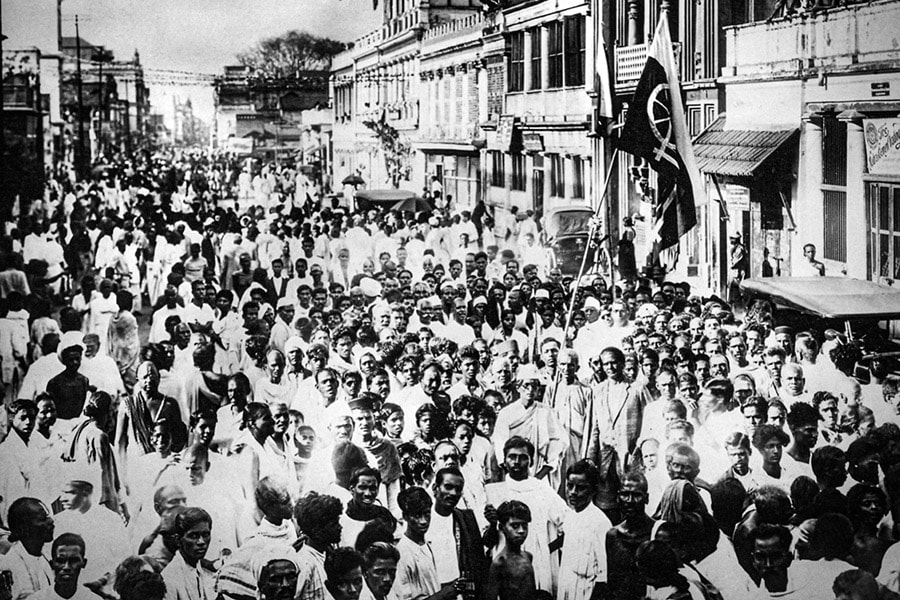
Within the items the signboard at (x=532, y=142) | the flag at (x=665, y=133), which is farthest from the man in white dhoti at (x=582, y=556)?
the signboard at (x=532, y=142)

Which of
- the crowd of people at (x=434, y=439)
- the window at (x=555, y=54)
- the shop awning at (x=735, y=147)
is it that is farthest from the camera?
the window at (x=555, y=54)

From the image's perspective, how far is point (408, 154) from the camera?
8.18m

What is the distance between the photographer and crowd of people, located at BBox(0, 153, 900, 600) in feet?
19.5

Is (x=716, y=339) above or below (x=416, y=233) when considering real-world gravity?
below

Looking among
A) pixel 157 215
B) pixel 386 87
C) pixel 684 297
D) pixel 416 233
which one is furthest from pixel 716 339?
pixel 157 215

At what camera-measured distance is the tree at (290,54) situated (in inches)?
302

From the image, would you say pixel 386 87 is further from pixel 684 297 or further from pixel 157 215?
pixel 684 297

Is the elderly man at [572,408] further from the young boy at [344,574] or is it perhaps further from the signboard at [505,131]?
the signboard at [505,131]

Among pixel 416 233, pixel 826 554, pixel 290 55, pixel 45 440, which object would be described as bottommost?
pixel 826 554

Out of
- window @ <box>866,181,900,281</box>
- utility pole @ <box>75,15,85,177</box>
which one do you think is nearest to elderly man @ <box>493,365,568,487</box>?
window @ <box>866,181,900,281</box>

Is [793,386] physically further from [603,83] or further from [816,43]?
[603,83]

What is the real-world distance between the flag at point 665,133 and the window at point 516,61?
1.01 m

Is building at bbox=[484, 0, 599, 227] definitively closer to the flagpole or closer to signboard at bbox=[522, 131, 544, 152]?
signboard at bbox=[522, 131, 544, 152]

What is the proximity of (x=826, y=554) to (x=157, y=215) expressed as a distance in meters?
5.01
